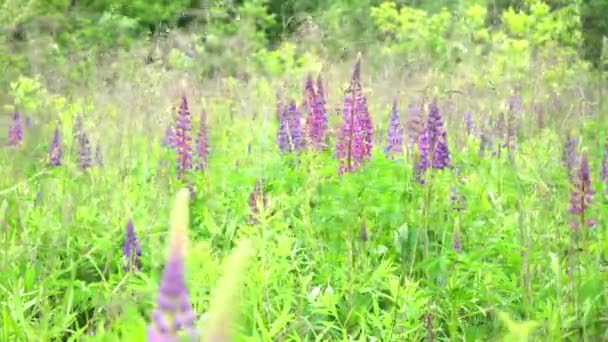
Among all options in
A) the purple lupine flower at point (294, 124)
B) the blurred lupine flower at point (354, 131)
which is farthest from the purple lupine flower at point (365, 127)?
the purple lupine flower at point (294, 124)

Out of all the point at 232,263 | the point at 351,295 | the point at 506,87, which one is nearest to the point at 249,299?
the point at 351,295

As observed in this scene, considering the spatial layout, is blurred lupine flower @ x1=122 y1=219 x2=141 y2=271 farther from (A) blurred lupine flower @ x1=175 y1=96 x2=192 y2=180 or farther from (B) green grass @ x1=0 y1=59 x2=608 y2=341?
(A) blurred lupine flower @ x1=175 y1=96 x2=192 y2=180

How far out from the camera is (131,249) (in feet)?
7.33

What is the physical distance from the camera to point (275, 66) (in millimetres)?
9586

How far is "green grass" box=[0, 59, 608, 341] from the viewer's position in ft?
6.88

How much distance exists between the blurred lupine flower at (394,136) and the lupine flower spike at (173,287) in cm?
367

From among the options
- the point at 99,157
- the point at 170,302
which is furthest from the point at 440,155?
the point at 170,302

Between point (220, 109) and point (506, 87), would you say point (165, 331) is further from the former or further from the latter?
point (220, 109)

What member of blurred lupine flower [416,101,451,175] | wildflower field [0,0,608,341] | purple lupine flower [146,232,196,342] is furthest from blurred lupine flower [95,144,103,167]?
purple lupine flower [146,232,196,342]

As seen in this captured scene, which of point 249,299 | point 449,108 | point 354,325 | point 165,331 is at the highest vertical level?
point 165,331

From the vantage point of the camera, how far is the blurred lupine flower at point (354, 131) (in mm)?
3064

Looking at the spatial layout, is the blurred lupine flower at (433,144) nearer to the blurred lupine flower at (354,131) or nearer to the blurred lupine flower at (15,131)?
the blurred lupine flower at (354,131)

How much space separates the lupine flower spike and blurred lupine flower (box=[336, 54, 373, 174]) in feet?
8.56

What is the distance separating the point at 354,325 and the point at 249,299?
39 centimetres
